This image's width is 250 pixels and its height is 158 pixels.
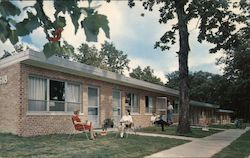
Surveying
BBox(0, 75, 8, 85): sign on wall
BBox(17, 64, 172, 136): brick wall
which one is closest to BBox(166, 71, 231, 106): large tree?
BBox(17, 64, 172, 136): brick wall

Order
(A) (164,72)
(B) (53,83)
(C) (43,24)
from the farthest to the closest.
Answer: (A) (164,72), (B) (53,83), (C) (43,24)

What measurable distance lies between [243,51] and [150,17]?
9298 mm

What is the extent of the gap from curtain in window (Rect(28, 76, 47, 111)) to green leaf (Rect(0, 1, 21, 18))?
12324mm

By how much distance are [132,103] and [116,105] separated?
2452mm

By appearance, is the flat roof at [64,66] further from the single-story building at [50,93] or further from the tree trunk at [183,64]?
the tree trunk at [183,64]

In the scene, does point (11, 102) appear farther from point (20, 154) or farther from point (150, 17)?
point (150, 17)

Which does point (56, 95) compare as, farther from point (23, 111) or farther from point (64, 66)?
point (23, 111)

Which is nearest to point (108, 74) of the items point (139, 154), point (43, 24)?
point (139, 154)

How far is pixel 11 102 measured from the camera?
14.1m

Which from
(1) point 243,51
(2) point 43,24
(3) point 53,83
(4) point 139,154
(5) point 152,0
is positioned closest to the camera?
(2) point 43,24

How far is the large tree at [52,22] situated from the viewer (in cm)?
224

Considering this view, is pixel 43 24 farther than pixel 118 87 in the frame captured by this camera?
No

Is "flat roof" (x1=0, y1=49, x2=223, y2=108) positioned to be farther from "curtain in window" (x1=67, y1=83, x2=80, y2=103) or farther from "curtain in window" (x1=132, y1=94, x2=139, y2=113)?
"curtain in window" (x1=132, y1=94, x2=139, y2=113)

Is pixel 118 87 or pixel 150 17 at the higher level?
pixel 150 17
